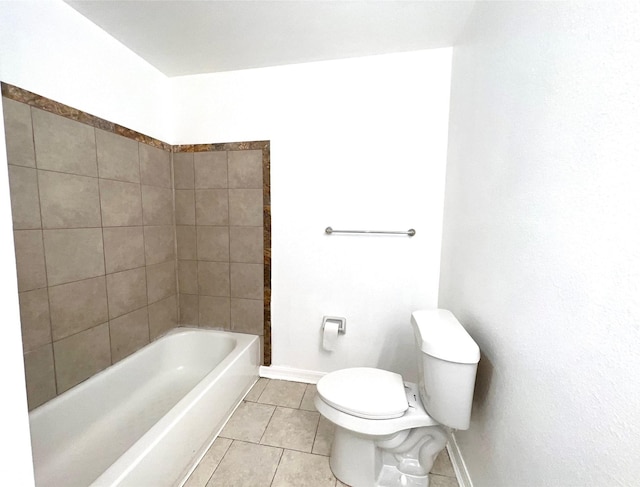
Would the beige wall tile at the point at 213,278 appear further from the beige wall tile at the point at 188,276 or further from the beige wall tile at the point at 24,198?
the beige wall tile at the point at 24,198

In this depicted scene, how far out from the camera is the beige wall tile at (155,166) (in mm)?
1714

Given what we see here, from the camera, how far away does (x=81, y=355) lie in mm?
1354

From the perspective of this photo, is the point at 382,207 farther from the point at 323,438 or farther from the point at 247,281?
the point at 323,438

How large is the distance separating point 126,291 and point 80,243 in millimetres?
410

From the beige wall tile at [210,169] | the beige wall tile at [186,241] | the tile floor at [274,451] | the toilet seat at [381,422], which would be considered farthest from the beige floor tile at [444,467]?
the beige wall tile at [210,169]

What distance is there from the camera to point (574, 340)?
607 mm

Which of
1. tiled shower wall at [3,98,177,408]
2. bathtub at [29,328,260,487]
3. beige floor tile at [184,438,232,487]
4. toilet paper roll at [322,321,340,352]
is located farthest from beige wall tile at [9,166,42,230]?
toilet paper roll at [322,321,340,352]

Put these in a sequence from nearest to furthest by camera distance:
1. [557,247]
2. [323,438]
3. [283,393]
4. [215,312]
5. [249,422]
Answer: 1. [557,247]
2. [323,438]
3. [249,422]
4. [283,393]
5. [215,312]

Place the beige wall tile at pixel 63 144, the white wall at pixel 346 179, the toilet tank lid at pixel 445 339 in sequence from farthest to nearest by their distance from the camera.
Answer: the white wall at pixel 346 179 < the beige wall tile at pixel 63 144 < the toilet tank lid at pixel 445 339

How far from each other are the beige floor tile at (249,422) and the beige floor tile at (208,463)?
53mm

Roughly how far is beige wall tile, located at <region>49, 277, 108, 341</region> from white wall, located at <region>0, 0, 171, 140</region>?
923 millimetres

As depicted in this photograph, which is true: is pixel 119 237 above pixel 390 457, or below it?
above

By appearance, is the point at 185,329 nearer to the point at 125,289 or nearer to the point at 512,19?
the point at 125,289

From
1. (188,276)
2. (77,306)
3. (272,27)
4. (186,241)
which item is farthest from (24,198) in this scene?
(272,27)
